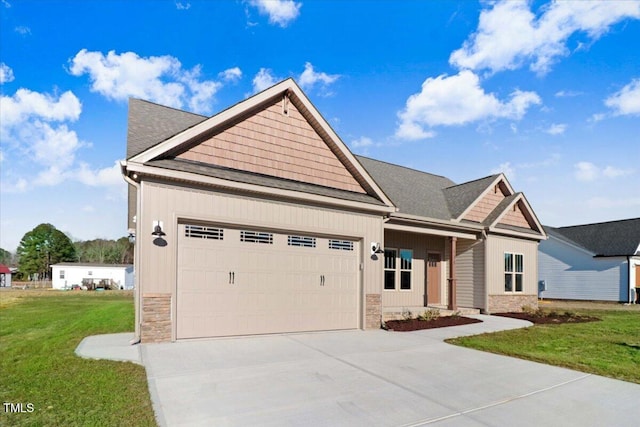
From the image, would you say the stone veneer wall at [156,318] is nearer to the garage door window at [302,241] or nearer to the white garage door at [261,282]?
the white garage door at [261,282]

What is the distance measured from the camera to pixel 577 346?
370 inches

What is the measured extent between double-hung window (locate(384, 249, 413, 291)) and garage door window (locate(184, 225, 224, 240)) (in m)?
7.75

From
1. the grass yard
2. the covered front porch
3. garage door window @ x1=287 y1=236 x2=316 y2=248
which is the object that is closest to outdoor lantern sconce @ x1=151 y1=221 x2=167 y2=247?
the grass yard

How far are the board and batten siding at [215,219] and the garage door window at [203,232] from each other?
196 mm

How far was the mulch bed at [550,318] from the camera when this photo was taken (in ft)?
46.6

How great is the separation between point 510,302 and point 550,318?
1.84 metres

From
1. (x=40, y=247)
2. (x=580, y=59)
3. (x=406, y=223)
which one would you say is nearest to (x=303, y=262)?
(x=406, y=223)

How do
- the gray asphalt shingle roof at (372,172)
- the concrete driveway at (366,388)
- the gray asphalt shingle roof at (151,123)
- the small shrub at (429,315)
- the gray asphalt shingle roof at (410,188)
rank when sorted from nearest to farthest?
1. the concrete driveway at (366,388)
2. the gray asphalt shingle roof at (151,123)
3. the gray asphalt shingle roof at (372,172)
4. the small shrub at (429,315)
5. the gray asphalt shingle roof at (410,188)

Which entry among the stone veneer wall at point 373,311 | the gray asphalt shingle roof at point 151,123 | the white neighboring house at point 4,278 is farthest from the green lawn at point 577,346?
the white neighboring house at point 4,278

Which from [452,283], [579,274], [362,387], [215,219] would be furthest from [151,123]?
[579,274]

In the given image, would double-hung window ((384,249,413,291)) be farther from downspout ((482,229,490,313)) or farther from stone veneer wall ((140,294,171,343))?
stone veneer wall ((140,294,171,343))

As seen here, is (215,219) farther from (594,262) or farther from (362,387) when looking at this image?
(594,262)

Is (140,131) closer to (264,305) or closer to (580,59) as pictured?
(264,305)

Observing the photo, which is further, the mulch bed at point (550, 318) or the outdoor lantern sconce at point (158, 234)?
the mulch bed at point (550, 318)
